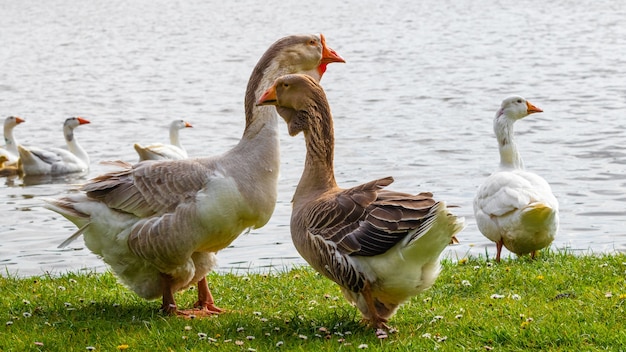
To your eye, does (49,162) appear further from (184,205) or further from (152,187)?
(184,205)

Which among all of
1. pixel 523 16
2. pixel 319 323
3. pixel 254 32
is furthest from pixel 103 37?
pixel 319 323

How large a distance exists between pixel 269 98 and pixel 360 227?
1.38 metres

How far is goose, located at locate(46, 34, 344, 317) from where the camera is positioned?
24.2ft

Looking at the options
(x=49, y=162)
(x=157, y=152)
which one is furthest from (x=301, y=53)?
(x=49, y=162)

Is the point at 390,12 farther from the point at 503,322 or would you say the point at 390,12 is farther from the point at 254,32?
the point at 503,322

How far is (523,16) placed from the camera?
4516 centimetres

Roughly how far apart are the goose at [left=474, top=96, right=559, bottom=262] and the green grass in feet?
1.72

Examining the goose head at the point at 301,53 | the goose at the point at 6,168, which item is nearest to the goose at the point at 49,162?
the goose at the point at 6,168

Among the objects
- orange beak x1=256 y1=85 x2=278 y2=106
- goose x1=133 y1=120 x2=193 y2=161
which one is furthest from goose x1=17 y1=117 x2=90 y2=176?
orange beak x1=256 y1=85 x2=278 y2=106

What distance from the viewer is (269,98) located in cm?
721

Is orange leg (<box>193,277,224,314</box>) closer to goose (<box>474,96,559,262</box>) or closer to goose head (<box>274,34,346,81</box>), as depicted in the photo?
goose head (<box>274,34,346,81</box>)

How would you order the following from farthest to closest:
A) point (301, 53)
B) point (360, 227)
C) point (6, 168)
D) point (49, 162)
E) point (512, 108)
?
point (6, 168) < point (49, 162) < point (512, 108) < point (301, 53) < point (360, 227)

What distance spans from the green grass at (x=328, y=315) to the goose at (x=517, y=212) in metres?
0.53

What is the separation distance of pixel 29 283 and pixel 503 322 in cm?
463
